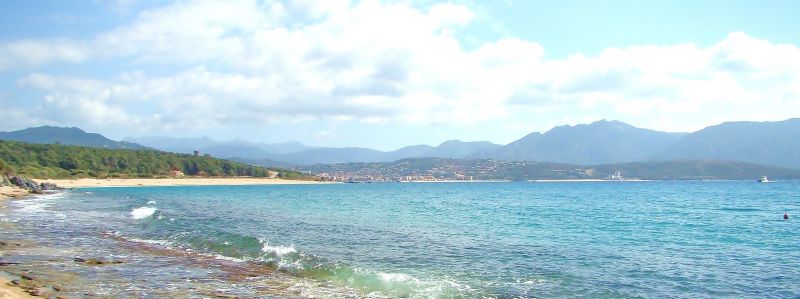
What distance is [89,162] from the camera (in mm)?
164250

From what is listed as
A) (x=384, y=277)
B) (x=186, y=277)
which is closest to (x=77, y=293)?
(x=186, y=277)

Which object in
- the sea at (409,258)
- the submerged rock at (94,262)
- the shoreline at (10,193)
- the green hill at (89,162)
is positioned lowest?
the sea at (409,258)

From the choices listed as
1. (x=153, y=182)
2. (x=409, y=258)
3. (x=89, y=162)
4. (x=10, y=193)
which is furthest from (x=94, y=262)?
(x=89, y=162)

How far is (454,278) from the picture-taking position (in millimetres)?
20547

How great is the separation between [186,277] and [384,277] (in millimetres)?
6980

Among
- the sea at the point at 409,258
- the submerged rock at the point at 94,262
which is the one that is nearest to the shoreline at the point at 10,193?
the sea at the point at 409,258

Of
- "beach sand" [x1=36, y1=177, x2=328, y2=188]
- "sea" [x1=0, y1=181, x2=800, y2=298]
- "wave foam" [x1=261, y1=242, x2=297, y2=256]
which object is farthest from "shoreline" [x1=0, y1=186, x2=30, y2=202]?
"wave foam" [x1=261, y1=242, x2=297, y2=256]

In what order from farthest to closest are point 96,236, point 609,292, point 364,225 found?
point 364,225 < point 96,236 < point 609,292

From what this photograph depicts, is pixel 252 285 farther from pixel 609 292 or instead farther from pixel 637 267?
pixel 637 267

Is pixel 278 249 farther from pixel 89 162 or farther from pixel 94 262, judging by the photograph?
pixel 89 162

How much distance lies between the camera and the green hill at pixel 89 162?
14212cm

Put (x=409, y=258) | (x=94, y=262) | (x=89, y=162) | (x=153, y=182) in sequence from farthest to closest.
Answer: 1. (x=89, y=162)
2. (x=153, y=182)
3. (x=409, y=258)
4. (x=94, y=262)

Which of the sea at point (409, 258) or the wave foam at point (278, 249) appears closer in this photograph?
the sea at point (409, 258)

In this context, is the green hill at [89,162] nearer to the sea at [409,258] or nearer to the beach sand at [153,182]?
the beach sand at [153,182]
